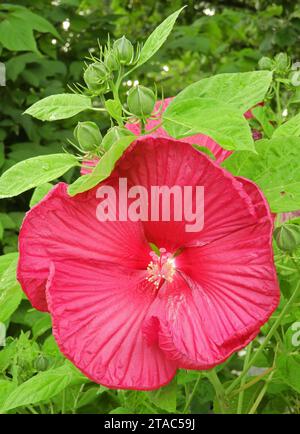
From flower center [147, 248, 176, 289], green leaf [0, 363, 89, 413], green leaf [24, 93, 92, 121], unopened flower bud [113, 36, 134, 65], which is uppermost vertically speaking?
unopened flower bud [113, 36, 134, 65]

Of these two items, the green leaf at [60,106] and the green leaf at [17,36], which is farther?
the green leaf at [17,36]

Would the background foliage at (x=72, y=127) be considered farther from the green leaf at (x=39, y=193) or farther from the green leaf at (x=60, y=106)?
the green leaf at (x=60, y=106)

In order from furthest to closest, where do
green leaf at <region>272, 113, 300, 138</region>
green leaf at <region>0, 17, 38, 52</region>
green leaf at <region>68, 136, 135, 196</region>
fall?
green leaf at <region>0, 17, 38, 52</region>, green leaf at <region>272, 113, 300, 138</region>, green leaf at <region>68, 136, 135, 196</region>

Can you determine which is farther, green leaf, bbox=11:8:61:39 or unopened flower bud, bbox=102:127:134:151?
green leaf, bbox=11:8:61:39

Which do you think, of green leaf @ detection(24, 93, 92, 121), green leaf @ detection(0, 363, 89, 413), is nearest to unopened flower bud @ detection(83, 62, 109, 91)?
green leaf @ detection(24, 93, 92, 121)

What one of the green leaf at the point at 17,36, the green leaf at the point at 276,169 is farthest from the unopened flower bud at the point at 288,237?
the green leaf at the point at 17,36

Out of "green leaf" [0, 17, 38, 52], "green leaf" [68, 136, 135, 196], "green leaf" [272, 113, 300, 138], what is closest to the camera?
"green leaf" [68, 136, 135, 196]

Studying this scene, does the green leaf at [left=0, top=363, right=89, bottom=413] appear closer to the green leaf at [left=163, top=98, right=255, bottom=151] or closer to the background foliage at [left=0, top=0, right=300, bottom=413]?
the background foliage at [left=0, top=0, right=300, bottom=413]
